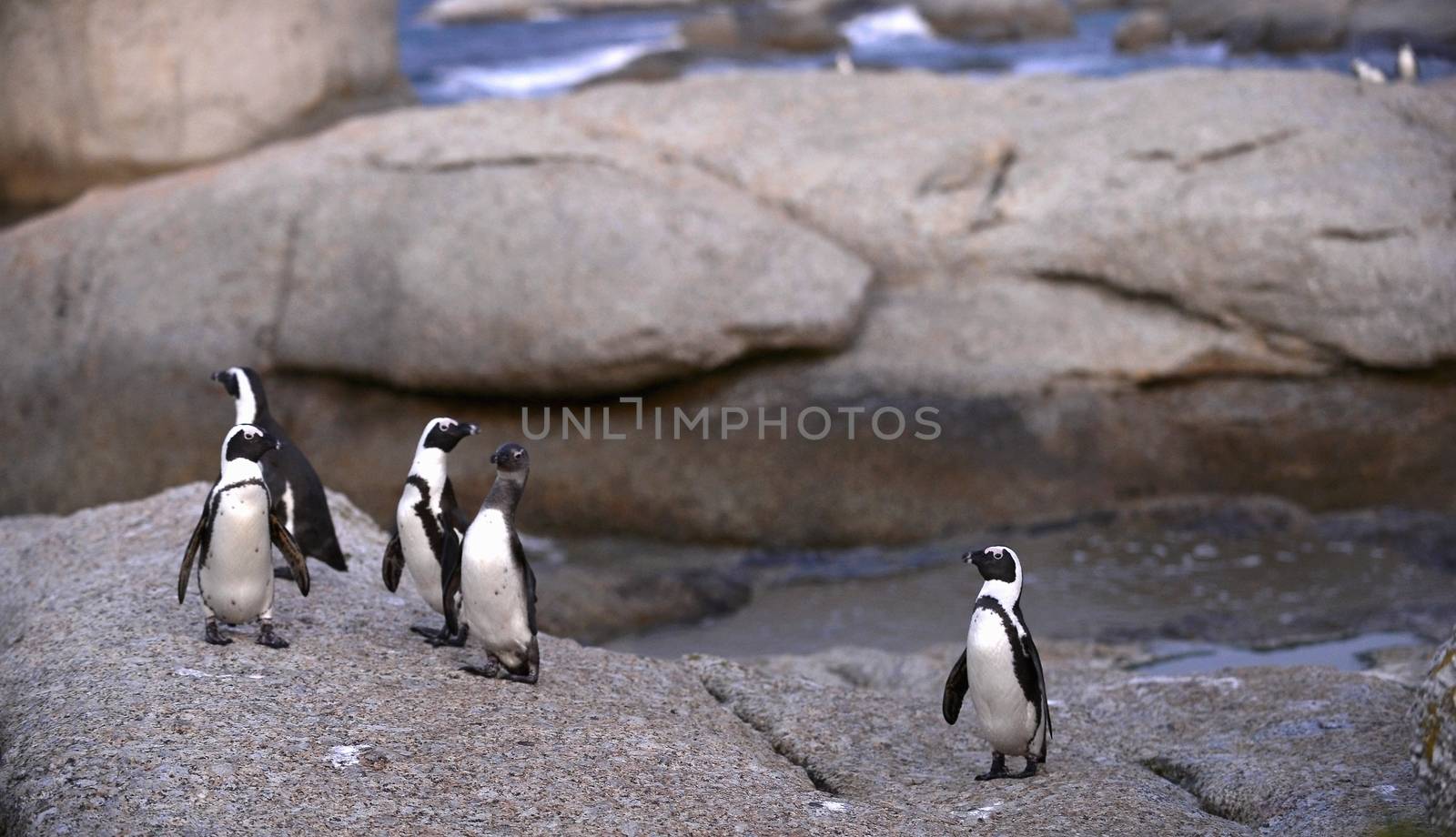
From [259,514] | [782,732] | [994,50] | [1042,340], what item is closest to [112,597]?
[259,514]

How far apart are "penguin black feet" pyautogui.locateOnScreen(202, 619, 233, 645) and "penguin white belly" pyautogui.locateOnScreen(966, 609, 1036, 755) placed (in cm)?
217

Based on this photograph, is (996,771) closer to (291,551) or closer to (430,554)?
(430,554)

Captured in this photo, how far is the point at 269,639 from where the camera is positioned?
4.40 metres

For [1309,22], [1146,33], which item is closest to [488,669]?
[1309,22]

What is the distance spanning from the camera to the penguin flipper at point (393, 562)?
479 cm

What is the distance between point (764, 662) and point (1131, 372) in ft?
10.6

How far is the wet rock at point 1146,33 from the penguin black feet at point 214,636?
1892cm

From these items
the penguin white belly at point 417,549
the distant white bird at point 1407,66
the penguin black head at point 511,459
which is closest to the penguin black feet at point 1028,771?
the penguin black head at point 511,459

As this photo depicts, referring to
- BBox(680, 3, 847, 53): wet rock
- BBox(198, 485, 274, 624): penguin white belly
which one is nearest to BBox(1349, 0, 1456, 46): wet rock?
BBox(680, 3, 847, 53): wet rock

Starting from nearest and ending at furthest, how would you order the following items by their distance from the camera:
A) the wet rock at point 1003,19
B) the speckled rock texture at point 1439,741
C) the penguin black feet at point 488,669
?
the speckled rock texture at point 1439,741 < the penguin black feet at point 488,669 < the wet rock at point 1003,19

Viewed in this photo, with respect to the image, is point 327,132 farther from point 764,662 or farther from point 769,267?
point 764,662

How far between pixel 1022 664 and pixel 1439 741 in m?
1.05

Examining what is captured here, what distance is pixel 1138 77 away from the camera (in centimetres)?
954

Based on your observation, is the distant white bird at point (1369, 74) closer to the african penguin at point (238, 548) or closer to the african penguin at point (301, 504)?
the african penguin at point (301, 504)
